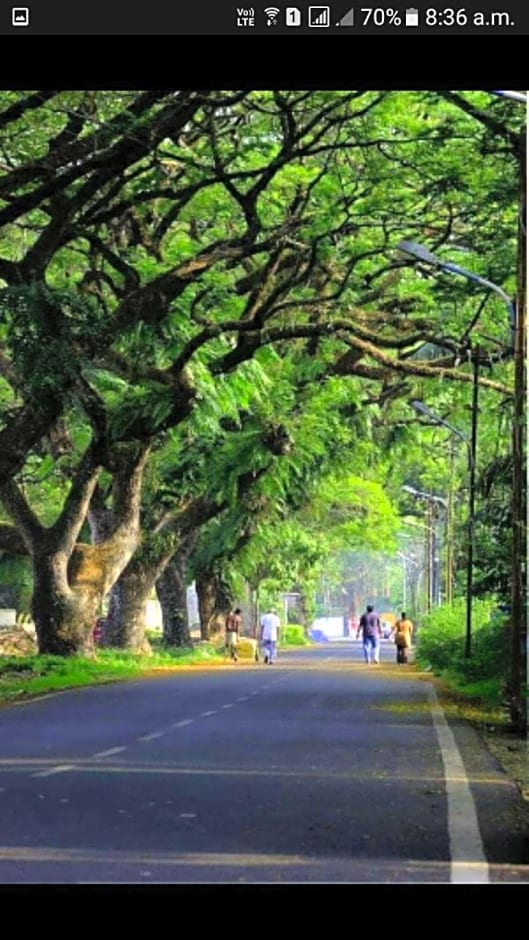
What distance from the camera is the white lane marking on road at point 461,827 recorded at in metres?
7.75

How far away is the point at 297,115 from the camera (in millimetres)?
20453

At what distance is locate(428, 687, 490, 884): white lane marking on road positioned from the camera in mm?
7750

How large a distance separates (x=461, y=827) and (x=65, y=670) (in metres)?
21.2

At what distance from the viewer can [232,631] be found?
46.2 metres

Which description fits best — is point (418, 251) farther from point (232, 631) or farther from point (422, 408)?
point (232, 631)

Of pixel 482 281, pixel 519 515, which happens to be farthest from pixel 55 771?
pixel 482 281

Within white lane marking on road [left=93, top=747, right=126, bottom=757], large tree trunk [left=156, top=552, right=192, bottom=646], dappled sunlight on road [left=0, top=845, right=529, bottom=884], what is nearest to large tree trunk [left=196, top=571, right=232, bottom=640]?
large tree trunk [left=156, top=552, right=192, bottom=646]

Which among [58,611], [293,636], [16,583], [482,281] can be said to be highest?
[482,281]

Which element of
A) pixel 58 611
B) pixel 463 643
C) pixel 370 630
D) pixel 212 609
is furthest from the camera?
pixel 212 609

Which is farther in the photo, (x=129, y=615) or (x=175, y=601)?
(x=175, y=601)

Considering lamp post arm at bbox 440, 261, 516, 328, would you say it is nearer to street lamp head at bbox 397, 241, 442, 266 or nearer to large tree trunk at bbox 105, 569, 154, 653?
street lamp head at bbox 397, 241, 442, 266
